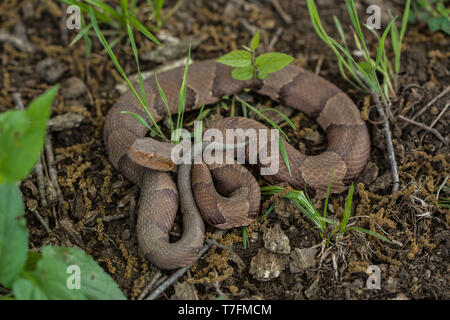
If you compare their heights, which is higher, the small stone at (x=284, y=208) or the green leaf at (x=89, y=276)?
the green leaf at (x=89, y=276)

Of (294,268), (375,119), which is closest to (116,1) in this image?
(375,119)

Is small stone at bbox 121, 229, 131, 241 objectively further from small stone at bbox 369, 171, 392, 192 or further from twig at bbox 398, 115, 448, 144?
twig at bbox 398, 115, 448, 144

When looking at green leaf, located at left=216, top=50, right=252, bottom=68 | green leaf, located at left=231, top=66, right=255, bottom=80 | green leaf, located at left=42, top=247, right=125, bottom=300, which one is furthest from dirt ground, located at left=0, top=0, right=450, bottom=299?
green leaf, located at left=216, top=50, right=252, bottom=68

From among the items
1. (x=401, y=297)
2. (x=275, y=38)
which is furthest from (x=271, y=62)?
(x=401, y=297)

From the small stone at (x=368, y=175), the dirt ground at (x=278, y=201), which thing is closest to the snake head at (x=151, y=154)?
the dirt ground at (x=278, y=201)

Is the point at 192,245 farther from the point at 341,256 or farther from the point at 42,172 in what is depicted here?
the point at 42,172

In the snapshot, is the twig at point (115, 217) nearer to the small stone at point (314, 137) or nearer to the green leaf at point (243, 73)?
the green leaf at point (243, 73)
